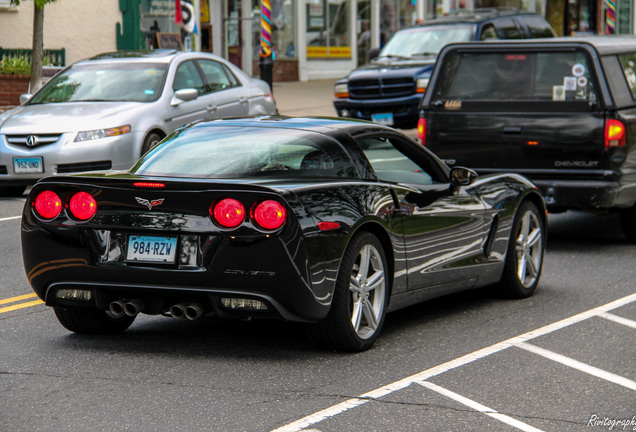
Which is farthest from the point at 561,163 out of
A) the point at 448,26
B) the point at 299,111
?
the point at 299,111

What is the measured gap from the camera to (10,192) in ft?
45.0

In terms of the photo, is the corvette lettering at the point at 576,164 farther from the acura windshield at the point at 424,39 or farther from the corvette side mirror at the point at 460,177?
the acura windshield at the point at 424,39

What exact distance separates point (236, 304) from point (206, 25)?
25650 mm

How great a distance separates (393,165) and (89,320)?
218 cm

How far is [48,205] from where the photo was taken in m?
6.08

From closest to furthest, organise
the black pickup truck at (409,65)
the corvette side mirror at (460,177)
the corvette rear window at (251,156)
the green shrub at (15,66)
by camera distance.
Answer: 1. the corvette rear window at (251,156)
2. the corvette side mirror at (460,177)
3. the black pickup truck at (409,65)
4. the green shrub at (15,66)

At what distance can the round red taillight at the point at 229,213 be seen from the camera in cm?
567

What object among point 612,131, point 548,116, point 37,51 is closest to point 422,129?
point 548,116

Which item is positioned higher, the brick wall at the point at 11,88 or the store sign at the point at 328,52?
the store sign at the point at 328,52

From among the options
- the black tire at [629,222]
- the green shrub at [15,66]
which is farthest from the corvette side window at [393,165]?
the green shrub at [15,66]

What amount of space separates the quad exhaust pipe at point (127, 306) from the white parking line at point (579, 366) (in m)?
2.14

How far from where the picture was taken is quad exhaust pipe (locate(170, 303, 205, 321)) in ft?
19.2

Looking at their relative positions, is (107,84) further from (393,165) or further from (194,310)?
(194,310)

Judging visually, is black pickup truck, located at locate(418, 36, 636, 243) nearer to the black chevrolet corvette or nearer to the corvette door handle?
the corvette door handle
